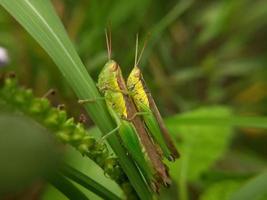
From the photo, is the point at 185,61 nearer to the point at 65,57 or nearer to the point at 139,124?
the point at 139,124

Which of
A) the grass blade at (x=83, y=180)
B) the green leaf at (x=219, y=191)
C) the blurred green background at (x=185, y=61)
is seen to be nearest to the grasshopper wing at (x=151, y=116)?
the grass blade at (x=83, y=180)

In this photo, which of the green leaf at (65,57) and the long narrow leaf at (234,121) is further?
the long narrow leaf at (234,121)

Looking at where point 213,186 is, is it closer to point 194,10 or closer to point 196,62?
point 196,62

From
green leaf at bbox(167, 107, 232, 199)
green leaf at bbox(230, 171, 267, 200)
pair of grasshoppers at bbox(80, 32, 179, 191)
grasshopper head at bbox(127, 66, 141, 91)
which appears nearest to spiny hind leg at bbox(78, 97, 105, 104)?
pair of grasshoppers at bbox(80, 32, 179, 191)

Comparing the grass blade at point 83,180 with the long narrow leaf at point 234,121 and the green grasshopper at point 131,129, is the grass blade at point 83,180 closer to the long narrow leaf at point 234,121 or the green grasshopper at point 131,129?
the green grasshopper at point 131,129

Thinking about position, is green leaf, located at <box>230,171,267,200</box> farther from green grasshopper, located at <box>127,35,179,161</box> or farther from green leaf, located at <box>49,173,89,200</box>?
green leaf, located at <box>49,173,89,200</box>

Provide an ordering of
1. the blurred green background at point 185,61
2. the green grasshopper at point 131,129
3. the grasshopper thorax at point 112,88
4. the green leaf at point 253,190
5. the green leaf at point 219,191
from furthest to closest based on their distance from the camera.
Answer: the blurred green background at point 185,61, the green leaf at point 219,191, the green leaf at point 253,190, the grasshopper thorax at point 112,88, the green grasshopper at point 131,129

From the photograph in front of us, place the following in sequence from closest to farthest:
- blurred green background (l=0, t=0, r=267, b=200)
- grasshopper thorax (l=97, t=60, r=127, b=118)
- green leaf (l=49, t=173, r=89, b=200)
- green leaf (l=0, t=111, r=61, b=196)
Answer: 1. green leaf (l=0, t=111, r=61, b=196)
2. green leaf (l=49, t=173, r=89, b=200)
3. grasshopper thorax (l=97, t=60, r=127, b=118)
4. blurred green background (l=0, t=0, r=267, b=200)
